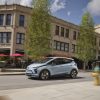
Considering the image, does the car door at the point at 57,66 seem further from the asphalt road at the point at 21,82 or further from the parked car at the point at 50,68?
the asphalt road at the point at 21,82

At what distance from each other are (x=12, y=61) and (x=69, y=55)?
51.6 feet

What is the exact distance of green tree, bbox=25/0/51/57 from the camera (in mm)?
36688

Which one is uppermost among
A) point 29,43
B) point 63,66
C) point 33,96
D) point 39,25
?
point 39,25

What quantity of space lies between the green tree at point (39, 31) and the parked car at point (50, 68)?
1354 cm

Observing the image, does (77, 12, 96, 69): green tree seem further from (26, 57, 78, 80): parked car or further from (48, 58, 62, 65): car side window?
(48, 58, 62, 65): car side window

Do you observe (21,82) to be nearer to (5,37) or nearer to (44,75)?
(44,75)

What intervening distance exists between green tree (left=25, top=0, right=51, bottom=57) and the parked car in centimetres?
1354

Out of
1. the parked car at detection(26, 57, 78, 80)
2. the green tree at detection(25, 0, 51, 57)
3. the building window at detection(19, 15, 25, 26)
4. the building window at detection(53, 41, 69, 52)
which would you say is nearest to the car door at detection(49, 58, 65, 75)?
the parked car at detection(26, 57, 78, 80)

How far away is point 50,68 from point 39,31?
15.7 m

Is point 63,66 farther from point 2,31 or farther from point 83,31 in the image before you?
point 83,31

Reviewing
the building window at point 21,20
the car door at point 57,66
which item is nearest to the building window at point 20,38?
the building window at point 21,20

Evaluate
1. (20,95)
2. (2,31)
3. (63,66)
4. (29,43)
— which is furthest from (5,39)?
(20,95)

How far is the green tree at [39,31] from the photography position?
36.7m

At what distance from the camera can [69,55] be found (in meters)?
56.5
